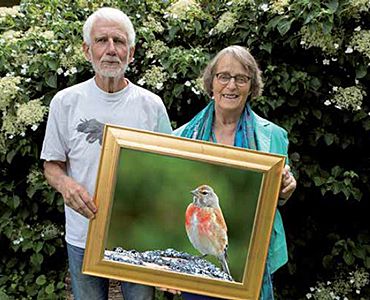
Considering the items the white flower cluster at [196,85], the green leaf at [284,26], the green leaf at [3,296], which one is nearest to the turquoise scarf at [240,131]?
the white flower cluster at [196,85]

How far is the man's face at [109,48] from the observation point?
7.44ft

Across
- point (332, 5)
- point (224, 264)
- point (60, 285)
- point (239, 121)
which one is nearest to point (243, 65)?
point (239, 121)

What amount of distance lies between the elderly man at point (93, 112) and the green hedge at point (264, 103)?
1.17 m

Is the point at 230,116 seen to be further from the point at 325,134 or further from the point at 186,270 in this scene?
the point at 325,134

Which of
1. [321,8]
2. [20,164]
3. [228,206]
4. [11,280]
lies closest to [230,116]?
[228,206]

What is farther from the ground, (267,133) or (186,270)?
(267,133)

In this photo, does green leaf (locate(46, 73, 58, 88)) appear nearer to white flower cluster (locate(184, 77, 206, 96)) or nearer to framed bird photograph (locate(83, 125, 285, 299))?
white flower cluster (locate(184, 77, 206, 96))

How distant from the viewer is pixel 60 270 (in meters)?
4.03

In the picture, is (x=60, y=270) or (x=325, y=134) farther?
(x=60, y=270)

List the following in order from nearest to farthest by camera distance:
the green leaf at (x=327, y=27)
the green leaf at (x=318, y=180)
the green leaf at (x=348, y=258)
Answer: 1. the green leaf at (x=327, y=27)
2. the green leaf at (x=318, y=180)
3. the green leaf at (x=348, y=258)

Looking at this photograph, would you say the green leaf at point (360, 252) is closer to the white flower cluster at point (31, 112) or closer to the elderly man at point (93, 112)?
the elderly man at point (93, 112)

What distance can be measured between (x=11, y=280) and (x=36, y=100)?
46.7 inches

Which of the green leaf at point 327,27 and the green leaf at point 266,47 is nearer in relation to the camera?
the green leaf at point 327,27

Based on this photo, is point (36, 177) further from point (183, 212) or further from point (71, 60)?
point (183, 212)
